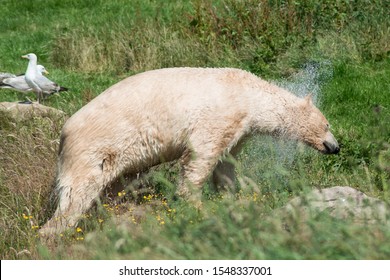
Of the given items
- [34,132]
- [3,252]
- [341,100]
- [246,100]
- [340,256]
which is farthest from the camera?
[341,100]

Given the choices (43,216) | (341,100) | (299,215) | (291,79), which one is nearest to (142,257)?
(299,215)

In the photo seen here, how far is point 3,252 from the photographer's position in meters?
8.03

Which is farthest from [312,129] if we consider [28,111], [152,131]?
[28,111]

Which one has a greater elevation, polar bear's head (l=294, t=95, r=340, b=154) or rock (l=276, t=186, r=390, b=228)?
rock (l=276, t=186, r=390, b=228)

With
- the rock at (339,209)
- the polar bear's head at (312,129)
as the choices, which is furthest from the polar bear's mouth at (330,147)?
the rock at (339,209)

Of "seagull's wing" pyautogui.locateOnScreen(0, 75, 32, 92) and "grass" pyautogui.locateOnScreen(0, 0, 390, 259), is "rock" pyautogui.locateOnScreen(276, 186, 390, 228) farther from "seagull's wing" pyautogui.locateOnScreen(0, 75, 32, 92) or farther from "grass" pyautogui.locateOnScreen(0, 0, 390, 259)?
"seagull's wing" pyautogui.locateOnScreen(0, 75, 32, 92)

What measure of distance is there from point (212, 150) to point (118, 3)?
13366 mm

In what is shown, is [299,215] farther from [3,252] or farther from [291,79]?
[291,79]

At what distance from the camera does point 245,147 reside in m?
10.3

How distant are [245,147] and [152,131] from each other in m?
2.11

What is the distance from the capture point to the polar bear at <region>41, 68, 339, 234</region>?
8.38 meters

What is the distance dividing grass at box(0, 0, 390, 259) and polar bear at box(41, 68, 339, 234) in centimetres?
25

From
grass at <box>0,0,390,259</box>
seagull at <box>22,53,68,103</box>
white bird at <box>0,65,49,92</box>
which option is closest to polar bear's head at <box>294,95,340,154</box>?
grass at <box>0,0,390,259</box>

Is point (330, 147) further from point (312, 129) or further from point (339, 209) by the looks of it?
point (339, 209)
